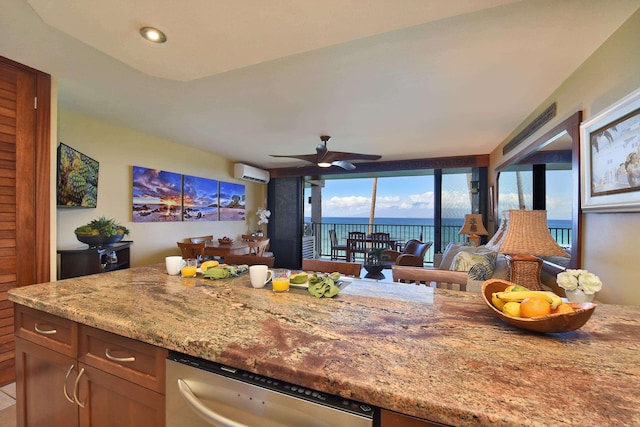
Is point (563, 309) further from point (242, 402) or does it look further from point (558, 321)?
point (242, 402)

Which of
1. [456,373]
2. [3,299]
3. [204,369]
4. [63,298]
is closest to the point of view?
[456,373]

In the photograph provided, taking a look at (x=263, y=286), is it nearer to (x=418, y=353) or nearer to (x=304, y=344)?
(x=304, y=344)

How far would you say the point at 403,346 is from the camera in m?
0.80

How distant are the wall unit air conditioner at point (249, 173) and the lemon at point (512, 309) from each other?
5.15m

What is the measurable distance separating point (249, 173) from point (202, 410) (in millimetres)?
5192

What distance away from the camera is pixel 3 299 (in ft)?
6.57

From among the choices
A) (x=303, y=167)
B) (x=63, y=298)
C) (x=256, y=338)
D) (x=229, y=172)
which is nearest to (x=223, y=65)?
(x=63, y=298)

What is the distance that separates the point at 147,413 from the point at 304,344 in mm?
604

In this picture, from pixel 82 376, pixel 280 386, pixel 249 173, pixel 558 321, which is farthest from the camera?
pixel 249 173

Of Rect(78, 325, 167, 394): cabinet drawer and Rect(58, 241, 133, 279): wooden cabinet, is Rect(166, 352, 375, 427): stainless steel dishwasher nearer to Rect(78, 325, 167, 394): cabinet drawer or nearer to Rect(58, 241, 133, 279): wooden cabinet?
Rect(78, 325, 167, 394): cabinet drawer

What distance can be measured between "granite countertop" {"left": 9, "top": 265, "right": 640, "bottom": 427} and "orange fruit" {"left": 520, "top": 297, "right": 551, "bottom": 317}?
0.07m

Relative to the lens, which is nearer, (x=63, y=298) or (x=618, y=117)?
(x=63, y=298)

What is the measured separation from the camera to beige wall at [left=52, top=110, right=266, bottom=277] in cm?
301

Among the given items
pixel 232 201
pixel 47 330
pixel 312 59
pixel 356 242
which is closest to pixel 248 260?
pixel 47 330
